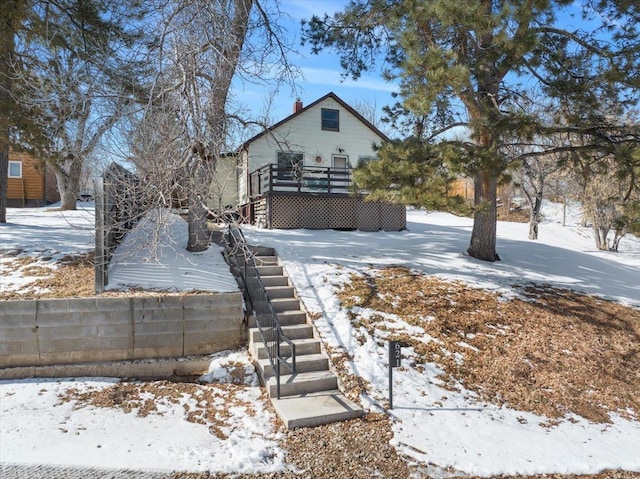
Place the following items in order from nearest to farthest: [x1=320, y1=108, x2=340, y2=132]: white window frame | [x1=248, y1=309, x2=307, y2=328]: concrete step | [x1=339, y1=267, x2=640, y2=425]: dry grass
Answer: [x1=339, y1=267, x2=640, y2=425]: dry grass
[x1=248, y1=309, x2=307, y2=328]: concrete step
[x1=320, y1=108, x2=340, y2=132]: white window frame

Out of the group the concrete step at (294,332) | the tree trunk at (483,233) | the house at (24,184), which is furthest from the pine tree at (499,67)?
the house at (24,184)

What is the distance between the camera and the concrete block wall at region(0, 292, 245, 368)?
645 cm

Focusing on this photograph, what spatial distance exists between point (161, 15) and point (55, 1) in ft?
9.46

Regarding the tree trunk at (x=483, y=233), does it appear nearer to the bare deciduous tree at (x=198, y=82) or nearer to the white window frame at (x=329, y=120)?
the bare deciduous tree at (x=198, y=82)

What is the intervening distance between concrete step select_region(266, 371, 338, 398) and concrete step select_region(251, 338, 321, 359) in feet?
1.78

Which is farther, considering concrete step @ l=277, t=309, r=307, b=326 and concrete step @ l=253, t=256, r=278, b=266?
concrete step @ l=253, t=256, r=278, b=266

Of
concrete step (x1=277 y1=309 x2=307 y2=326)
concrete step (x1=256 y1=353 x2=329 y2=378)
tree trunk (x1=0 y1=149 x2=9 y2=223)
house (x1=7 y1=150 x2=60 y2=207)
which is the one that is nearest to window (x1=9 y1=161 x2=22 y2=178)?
house (x1=7 y1=150 x2=60 y2=207)

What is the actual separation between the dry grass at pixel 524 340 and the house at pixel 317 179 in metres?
3.66

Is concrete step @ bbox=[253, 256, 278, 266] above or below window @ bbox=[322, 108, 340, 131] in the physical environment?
below

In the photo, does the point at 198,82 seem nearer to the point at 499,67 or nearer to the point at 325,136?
the point at 499,67

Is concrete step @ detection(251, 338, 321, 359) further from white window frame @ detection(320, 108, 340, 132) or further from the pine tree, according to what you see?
white window frame @ detection(320, 108, 340, 132)

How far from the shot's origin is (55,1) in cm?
973

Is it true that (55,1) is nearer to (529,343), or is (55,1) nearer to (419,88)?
(419,88)

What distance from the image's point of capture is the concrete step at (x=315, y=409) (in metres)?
5.35
